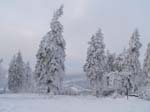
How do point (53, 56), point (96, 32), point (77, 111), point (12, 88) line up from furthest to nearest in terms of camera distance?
point (12, 88) → point (96, 32) → point (53, 56) → point (77, 111)

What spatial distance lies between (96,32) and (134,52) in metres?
8.42

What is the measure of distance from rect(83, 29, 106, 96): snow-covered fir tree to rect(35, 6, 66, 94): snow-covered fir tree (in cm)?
1068

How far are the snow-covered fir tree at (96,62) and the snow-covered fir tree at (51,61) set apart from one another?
35.0 feet

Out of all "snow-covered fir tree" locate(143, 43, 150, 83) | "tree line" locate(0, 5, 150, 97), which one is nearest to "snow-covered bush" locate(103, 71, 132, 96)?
"tree line" locate(0, 5, 150, 97)

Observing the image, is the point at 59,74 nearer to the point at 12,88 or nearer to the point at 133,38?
the point at 133,38

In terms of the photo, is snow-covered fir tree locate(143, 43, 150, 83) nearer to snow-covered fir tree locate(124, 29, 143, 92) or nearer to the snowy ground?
snow-covered fir tree locate(124, 29, 143, 92)

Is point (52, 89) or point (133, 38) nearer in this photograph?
point (52, 89)

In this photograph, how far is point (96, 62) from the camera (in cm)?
4769

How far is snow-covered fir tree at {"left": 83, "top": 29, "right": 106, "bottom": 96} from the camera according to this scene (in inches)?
1880

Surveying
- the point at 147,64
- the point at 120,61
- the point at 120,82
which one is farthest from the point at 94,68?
the point at 147,64

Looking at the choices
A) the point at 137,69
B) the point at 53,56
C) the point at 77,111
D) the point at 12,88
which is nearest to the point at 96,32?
the point at 137,69

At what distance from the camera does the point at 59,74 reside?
37.5 metres

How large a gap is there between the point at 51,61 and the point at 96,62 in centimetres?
1307

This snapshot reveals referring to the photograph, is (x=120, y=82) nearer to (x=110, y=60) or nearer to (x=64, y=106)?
(x=64, y=106)
